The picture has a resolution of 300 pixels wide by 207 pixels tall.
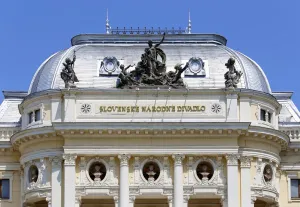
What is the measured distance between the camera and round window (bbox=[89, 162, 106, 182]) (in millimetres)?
72000

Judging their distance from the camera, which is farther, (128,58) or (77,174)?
(128,58)

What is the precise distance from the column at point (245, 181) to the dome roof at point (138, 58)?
5.26m

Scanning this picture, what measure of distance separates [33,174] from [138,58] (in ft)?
33.0

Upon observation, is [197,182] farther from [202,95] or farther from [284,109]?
[284,109]

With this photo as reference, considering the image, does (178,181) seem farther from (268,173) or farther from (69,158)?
(69,158)

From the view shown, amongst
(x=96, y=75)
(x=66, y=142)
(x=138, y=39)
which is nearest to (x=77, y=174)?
(x=66, y=142)

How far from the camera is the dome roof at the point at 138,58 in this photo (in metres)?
75.4

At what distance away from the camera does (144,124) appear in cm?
7188

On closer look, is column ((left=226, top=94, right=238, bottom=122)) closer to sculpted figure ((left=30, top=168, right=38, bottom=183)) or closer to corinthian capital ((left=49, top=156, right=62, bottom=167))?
corinthian capital ((left=49, top=156, right=62, bottom=167))

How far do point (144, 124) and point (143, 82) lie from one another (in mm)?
3099

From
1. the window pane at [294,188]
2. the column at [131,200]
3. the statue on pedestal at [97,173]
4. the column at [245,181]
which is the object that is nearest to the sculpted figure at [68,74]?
the statue on pedestal at [97,173]

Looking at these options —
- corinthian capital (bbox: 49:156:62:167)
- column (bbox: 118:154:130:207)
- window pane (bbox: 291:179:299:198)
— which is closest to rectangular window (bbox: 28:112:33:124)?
corinthian capital (bbox: 49:156:62:167)

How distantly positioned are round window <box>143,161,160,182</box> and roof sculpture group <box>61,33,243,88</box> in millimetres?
4846

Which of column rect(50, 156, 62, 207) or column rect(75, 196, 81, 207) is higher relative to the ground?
column rect(50, 156, 62, 207)
